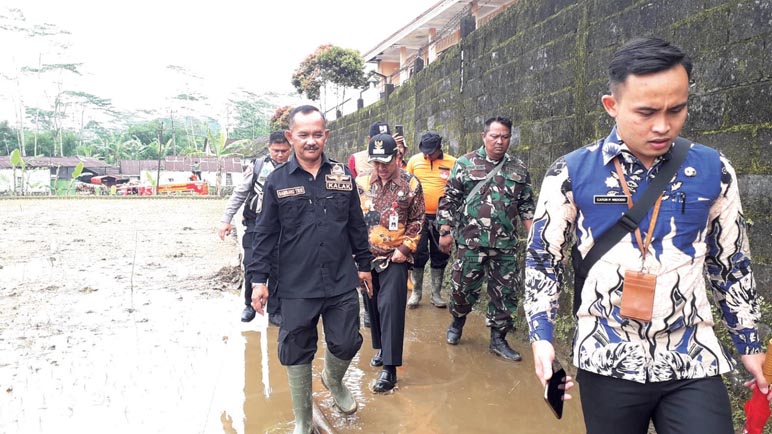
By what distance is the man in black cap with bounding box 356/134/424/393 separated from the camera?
414cm

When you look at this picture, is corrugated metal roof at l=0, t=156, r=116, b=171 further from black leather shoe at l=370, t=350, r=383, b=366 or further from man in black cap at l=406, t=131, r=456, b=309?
black leather shoe at l=370, t=350, r=383, b=366

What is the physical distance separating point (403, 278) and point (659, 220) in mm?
2598

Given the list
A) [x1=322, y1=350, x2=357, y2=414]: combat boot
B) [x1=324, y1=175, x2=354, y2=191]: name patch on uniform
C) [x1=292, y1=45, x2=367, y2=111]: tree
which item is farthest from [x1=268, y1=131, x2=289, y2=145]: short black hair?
[x1=292, y1=45, x2=367, y2=111]: tree

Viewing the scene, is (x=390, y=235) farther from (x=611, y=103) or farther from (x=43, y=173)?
(x=43, y=173)

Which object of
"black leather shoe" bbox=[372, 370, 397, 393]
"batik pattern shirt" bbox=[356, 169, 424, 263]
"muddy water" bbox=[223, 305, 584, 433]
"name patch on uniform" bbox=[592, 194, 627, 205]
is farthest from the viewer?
"batik pattern shirt" bbox=[356, 169, 424, 263]

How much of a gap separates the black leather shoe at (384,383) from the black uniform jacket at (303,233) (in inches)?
39.1

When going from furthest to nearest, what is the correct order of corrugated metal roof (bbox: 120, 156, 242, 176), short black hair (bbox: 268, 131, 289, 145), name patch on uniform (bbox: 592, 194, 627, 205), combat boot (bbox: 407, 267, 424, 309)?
corrugated metal roof (bbox: 120, 156, 242, 176) < combat boot (bbox: 407, 267, 424, 309) < short black hair (bbox: 268, 131, 289, 145) < name patch on uniform (bbox: 592, 194, 627, 205)

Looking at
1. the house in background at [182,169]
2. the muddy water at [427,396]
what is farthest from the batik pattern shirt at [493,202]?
the house in background at [182,169]

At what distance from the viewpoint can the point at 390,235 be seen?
14.0 feet

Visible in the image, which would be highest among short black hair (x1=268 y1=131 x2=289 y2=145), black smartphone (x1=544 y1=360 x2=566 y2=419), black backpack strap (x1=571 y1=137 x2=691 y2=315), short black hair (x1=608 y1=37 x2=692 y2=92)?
short black hair (x1=268 y1=131 x2=289 y2=145)

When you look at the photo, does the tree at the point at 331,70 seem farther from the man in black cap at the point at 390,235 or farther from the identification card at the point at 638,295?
the identification card at the point at 638,295

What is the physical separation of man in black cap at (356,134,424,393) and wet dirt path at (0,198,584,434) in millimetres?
336

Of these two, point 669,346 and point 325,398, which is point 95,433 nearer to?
point 325,398


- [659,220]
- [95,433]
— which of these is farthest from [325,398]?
[659,220]
